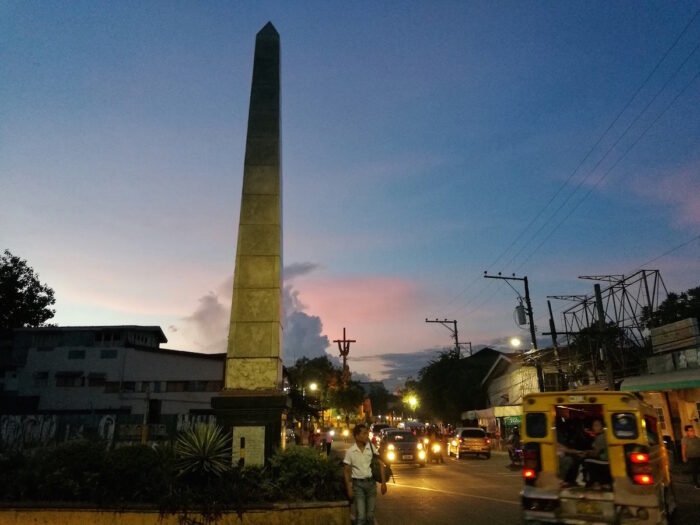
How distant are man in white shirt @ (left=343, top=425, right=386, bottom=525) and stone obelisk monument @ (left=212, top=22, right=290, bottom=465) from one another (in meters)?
3.23

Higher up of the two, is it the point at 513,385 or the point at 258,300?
the point at 513,385

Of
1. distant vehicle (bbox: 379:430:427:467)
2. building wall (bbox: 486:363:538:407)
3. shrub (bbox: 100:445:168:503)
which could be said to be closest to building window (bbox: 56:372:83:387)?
distant vehicle (bbox: 379:430:427:467)

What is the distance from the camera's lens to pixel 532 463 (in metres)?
8.50

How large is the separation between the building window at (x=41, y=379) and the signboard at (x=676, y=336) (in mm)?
44178

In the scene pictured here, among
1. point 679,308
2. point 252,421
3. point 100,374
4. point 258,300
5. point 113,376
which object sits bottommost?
point 252,421

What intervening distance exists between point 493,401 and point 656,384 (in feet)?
98.2

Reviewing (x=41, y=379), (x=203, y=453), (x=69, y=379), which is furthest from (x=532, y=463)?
(x=41, y=379)

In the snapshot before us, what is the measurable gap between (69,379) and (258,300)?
122 ft

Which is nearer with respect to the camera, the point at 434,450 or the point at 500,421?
the point at 434,450

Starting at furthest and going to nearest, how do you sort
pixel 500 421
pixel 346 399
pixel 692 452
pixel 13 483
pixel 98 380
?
pixel 346 399
pixel 500 421
pixel 98 380
pixel 692 452
pixel 13 483

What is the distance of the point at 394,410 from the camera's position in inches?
6344

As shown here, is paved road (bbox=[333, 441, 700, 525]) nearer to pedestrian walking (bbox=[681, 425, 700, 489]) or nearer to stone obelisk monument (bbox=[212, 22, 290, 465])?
pedestrian walking (bbox=[681, 425, 700, 489])

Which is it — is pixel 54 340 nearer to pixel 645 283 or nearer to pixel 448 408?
pixel 448 408

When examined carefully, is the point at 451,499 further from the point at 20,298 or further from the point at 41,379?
the point at 20,298
